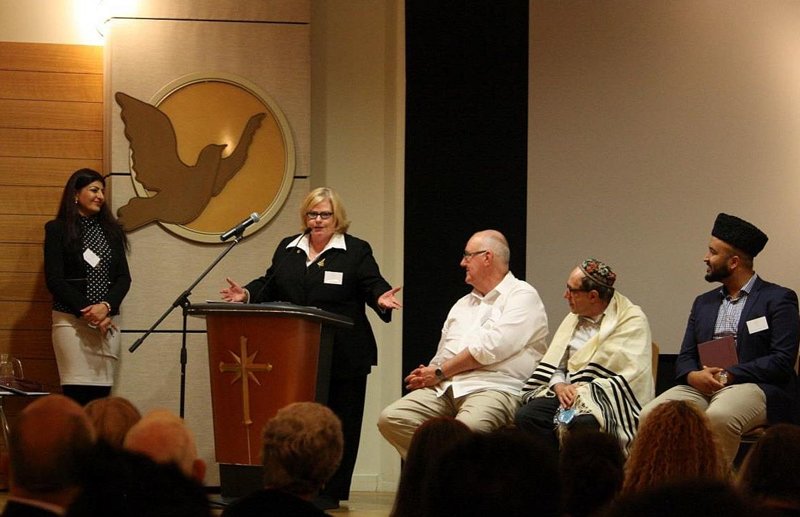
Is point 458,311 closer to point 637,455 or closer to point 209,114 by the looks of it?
point 209,114

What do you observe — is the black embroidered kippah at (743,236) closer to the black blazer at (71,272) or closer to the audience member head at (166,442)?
the black blazer at (71,272)

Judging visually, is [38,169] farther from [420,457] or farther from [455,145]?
[420,457]

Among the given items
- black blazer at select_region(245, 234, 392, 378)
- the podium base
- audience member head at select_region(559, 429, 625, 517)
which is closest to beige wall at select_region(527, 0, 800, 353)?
black blazer at select_region(245, 234, 392, 378)

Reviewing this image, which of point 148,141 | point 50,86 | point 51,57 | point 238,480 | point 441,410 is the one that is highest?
point 51,57

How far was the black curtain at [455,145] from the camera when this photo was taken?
234 inches

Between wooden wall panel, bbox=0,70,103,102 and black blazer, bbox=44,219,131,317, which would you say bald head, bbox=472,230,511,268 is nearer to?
black blazer, bbox=44,219,131,317

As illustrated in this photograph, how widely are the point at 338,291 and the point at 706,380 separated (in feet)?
5.43

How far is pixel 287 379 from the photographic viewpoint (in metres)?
4.48

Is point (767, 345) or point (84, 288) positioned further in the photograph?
point (84, 288)

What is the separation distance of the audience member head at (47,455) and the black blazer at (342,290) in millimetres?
3259

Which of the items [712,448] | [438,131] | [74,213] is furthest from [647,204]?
[712,448]

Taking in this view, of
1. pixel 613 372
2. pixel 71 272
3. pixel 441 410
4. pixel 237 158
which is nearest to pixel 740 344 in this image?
pixel 613 372

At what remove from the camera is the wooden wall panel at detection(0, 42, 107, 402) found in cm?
613

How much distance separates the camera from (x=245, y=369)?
4.48 metres
